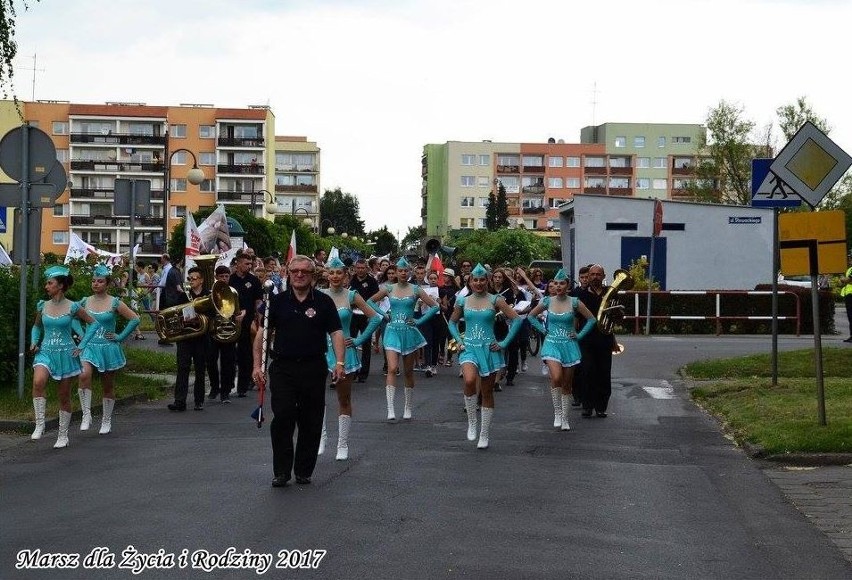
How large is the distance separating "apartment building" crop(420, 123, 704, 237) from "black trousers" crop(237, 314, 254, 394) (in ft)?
394

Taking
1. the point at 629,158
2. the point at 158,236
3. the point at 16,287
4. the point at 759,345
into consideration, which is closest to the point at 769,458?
the point at 16,287

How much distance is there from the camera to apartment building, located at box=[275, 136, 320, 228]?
148750 mm

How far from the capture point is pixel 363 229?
182m

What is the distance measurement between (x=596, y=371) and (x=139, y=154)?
337 feet

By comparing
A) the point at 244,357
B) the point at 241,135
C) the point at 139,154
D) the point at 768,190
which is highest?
the point at 241,135

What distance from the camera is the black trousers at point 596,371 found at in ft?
51.5

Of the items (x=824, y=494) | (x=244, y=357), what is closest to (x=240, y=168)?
(x=244, y=357)

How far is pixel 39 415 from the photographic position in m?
13.1

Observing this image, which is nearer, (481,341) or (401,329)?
(481,341)

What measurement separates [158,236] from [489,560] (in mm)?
109716

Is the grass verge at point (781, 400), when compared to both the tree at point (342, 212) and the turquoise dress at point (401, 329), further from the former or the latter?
the tree at point (342, 212)

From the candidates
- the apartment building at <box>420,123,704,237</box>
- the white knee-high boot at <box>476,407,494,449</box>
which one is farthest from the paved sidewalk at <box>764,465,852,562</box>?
the apartment building at <box>420,123,704,237</box>

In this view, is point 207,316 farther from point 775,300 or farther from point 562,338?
point 775,300

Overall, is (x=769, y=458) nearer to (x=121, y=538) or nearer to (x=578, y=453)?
(x=578, y=453)
